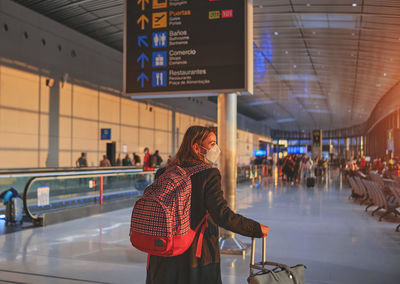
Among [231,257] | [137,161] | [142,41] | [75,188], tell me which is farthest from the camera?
[137,161]

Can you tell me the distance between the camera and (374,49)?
2073 cm

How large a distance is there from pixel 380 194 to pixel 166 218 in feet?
28.6

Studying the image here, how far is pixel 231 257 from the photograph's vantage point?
5.62m

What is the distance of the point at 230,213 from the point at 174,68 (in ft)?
12.3

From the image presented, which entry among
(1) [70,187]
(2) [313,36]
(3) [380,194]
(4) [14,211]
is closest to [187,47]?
(4) [14,211]

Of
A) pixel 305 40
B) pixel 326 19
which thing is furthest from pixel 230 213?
pixel 305 40

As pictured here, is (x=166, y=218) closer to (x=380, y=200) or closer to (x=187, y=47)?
(x=187, y=47)

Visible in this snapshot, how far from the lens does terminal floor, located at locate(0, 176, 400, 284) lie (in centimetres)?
474

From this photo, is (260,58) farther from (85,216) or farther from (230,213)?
(230,213)

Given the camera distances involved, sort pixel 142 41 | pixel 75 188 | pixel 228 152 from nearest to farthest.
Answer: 1. pixel 142 41
2. pixel 228 152
3. pixel 75 188

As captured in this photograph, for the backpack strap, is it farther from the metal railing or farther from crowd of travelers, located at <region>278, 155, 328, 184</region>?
crowd of travelers, located at <region>278, 155, 328, 184</region>

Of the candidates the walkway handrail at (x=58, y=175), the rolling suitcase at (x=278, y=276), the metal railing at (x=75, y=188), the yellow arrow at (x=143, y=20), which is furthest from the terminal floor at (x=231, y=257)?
the yellow arrow at (x=143, y=20)

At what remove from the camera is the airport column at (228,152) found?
6070mm

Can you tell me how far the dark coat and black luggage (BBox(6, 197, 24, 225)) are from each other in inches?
283
